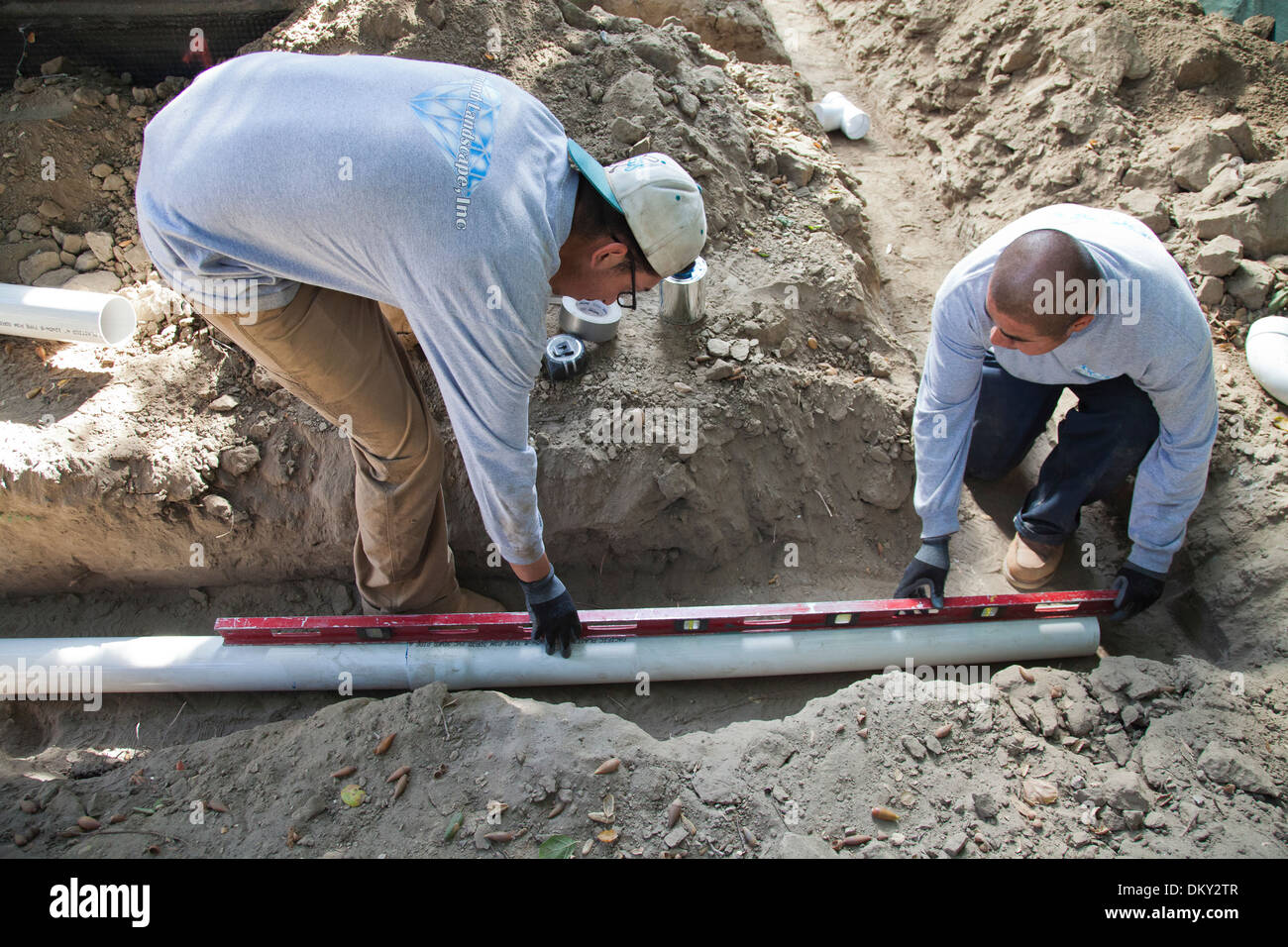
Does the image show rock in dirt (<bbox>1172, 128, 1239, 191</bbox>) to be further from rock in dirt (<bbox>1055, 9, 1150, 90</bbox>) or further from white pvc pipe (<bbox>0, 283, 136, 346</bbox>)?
white pvc pipe (<bbox>0, 283, 136, 346</bbox>)

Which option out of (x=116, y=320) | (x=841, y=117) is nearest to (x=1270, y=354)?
(x=841, y=117)

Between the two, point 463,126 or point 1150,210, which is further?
point 1150,210

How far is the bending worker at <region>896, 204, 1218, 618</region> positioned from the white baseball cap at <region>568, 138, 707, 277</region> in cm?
110

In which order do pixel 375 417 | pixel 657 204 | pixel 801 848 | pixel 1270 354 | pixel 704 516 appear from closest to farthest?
pixel 657 204
pixel 801 848
pixel 375 417
pixel 1270 354
pixel 704 516

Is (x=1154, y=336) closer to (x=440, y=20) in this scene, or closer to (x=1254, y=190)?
(x=1254, y=190)

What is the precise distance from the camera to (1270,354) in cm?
337

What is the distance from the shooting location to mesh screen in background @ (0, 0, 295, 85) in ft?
12.2

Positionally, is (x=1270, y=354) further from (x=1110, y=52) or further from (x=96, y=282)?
(x=96, y=282)

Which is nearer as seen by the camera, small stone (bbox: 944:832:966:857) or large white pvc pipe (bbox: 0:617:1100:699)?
small stone (bbox: 944:832:966:857)

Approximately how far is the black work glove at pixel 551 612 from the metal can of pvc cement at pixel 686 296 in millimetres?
1432

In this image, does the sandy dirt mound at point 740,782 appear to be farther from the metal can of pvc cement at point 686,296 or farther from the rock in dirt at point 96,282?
the rock in dirt at point 96,282

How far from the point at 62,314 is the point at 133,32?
5.24ft

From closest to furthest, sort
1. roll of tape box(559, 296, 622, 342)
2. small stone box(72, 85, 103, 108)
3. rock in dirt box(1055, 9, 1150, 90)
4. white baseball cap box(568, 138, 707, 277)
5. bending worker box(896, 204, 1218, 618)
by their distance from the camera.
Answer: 1. white baseball cap box(568, 138, 707, 277)
2. bending worker box(896, 204, 1218, 618)
3. roll of tape box(559, 296, 622, 342)
4. small stone box(72, 85, 103, 108)
5. rock in dirt box(1055, 9, 1150, 90)

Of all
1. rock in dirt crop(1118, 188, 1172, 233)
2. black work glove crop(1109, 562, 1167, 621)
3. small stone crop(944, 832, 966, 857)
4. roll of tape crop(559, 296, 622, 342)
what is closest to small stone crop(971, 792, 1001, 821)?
small stone crop(944, 832, 966, 857)
